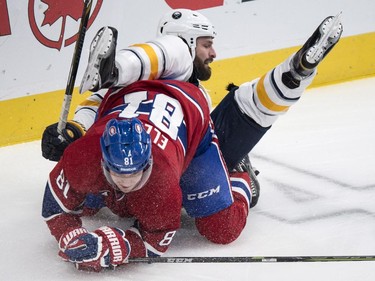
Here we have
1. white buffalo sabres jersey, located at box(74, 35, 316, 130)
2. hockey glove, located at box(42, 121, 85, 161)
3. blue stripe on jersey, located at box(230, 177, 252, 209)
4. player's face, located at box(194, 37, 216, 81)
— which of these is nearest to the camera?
white buffalo sabres jersey, located at box(74, 35, 316, 130)

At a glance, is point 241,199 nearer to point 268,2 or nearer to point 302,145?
point 302,145

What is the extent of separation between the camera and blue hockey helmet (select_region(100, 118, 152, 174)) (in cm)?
248

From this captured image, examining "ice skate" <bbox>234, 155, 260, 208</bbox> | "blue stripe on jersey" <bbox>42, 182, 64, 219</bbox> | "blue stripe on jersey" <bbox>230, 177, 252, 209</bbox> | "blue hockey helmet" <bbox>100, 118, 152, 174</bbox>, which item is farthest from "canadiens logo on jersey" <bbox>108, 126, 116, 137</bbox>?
"ice skate" <bbox>234, 155, 260, 208</bbox>

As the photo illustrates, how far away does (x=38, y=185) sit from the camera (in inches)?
141

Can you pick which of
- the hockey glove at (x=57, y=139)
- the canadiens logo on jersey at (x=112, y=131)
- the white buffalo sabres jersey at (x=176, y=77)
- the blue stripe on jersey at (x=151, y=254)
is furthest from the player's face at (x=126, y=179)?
the hockey glove at (x=57, y=139)

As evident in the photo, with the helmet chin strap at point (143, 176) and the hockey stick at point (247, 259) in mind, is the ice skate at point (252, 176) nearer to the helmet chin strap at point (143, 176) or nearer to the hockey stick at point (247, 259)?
the hockey stick at point (247, 259)

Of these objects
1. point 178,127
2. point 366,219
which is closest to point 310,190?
point 366,219

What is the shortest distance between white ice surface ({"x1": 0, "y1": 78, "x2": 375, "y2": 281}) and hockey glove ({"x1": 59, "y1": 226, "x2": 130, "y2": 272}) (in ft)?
0.16

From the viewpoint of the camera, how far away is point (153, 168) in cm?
259

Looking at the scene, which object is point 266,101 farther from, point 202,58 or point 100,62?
point 100,62

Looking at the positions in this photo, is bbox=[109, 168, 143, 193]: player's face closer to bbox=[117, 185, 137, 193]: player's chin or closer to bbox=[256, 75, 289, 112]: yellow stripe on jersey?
bbox=[117, 185, 137, 193]: player's chin

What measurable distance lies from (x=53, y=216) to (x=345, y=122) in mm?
1913

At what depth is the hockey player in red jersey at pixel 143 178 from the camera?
2535 mm

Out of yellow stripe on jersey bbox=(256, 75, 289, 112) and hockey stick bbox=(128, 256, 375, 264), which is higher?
yellow stripe on jersey bbox=(256, 75, 289, 112)
